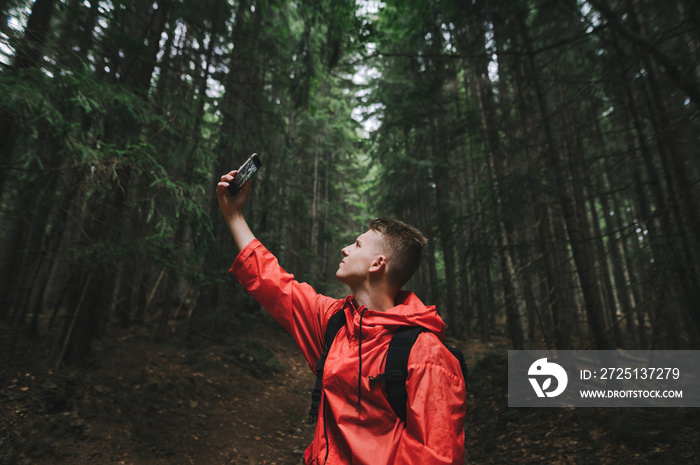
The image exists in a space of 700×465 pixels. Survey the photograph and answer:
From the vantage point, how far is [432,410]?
1585 millimetres

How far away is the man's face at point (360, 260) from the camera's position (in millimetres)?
2283

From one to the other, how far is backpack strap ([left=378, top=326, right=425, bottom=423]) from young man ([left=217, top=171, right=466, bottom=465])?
0.10 feet

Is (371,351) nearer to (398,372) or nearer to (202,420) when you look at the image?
(398,372)

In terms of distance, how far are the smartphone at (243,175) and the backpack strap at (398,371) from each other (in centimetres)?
137

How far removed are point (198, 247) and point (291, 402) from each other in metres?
5.35

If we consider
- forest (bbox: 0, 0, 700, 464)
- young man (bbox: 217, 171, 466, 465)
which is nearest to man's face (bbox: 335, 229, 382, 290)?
young man (bbox: 217, 171, 466, 465)

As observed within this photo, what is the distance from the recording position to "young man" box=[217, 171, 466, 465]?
Answer: 160cm

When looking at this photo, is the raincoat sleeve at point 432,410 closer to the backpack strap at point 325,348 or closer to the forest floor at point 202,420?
the backpack strap at point 325,348

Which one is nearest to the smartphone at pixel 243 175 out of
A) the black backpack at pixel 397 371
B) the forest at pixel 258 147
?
the black backpack at pixel 397 371

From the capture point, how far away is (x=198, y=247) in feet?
19.2

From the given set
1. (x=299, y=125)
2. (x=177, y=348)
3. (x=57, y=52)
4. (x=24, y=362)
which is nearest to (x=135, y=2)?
(x=57, y=52)

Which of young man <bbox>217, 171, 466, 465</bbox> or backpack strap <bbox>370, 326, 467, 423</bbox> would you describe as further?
backpack strap <bbox>370, 326, 467, 423</bbox>

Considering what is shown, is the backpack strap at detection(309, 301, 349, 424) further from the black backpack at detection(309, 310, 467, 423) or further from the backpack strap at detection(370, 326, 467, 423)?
the backpack strap at detection(370, 326, 467, 423)

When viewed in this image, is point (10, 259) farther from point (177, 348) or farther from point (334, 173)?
point (334, 173)
